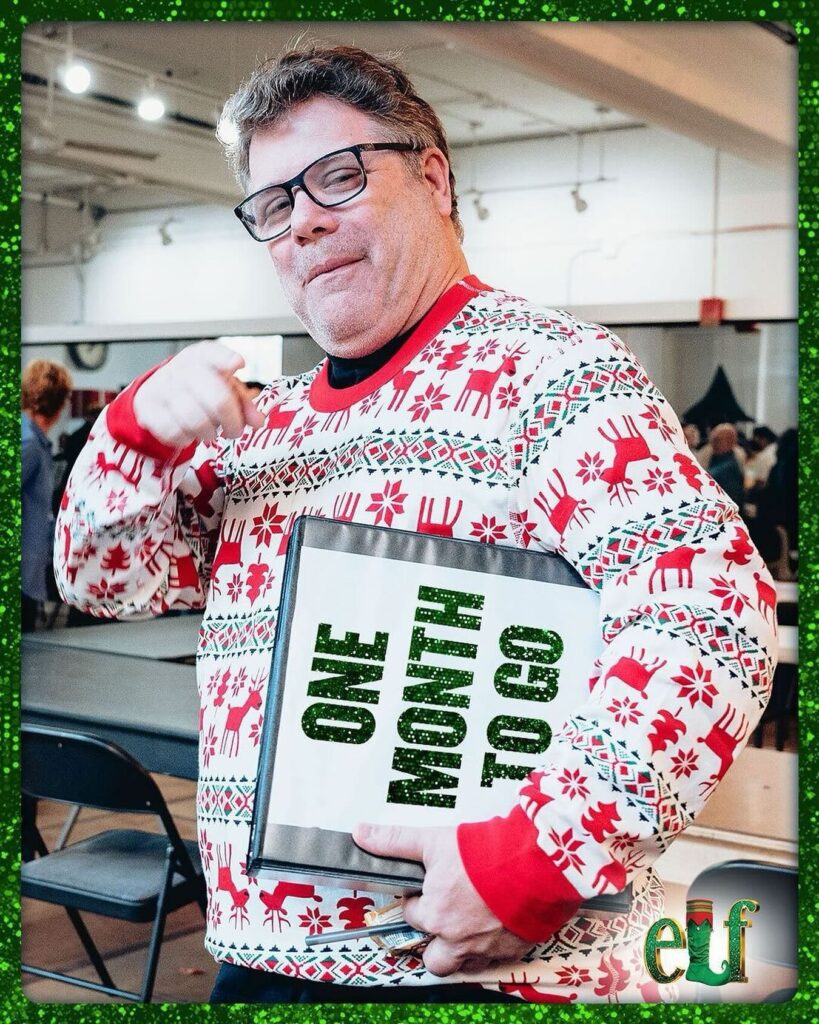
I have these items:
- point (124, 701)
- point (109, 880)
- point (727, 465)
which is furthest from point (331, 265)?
point (727, 465)

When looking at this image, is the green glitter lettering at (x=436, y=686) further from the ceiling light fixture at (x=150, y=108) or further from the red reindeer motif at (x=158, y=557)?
the ceiling light fixture at (x=150, y=108)

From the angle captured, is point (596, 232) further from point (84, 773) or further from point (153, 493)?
point (153, 493)

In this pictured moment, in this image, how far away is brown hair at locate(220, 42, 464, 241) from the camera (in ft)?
3.07

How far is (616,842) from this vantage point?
2.40 feet

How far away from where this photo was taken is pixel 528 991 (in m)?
0.84

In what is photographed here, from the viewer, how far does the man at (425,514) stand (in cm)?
74

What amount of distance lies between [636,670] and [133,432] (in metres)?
0.43

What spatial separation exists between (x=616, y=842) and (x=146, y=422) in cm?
46

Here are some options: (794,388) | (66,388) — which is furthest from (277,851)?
(66,388)

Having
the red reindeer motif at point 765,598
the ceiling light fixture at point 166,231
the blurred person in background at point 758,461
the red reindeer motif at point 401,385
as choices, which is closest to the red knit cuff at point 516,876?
the red reindeer motif at point 765,598

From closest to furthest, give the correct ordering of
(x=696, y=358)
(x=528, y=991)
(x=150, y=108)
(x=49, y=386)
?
(x=528, y=991), (x=49, y=386), (x=696, y=358), (x=150, y=108)

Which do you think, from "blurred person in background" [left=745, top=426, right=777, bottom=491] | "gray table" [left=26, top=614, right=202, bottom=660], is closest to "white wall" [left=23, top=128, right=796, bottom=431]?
"blurred person in background" [left=745, top=426, right=777, bottom=491]

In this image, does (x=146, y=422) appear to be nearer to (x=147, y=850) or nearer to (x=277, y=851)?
(x=277, y=851)

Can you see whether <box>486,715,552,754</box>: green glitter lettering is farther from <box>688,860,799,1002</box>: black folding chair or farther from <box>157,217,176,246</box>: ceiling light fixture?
<box>157,217,176,246</box>: ceiling light fixture
